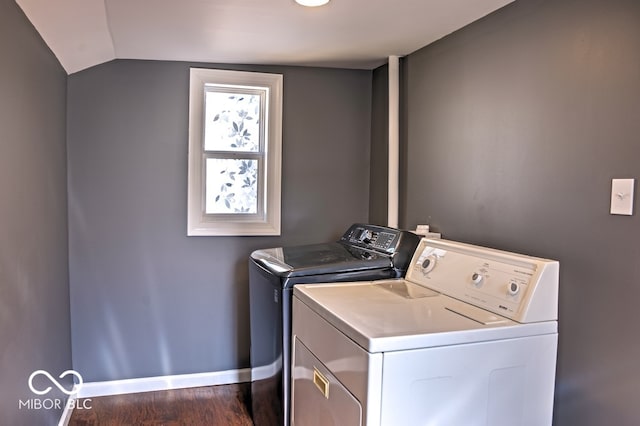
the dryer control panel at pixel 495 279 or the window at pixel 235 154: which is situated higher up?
the window at pixel 235 154

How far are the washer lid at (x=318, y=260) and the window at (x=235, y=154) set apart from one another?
562mm

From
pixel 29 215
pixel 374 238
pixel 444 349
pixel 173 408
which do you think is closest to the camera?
pixel 444 349

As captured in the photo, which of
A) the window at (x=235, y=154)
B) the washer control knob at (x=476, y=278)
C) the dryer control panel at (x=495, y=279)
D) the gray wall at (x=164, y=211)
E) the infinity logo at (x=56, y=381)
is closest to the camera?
the dryer control panel at (x=495, y=279)

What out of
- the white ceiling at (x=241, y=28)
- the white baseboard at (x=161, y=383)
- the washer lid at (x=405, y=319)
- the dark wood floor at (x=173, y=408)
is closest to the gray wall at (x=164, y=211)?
the white baseboard at (x=161, y=383)

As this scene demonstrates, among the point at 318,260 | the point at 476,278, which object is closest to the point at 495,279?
the point at 476,278

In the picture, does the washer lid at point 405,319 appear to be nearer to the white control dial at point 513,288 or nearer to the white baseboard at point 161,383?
the white control dial at point 513,288

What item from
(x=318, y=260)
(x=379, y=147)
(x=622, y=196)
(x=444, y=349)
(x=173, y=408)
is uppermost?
(x=379, y=147)

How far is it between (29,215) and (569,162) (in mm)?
1982

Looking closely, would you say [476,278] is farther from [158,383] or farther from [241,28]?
[158,383]

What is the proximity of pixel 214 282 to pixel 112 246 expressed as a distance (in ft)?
2.05

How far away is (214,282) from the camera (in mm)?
3008

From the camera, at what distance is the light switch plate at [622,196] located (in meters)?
1.39

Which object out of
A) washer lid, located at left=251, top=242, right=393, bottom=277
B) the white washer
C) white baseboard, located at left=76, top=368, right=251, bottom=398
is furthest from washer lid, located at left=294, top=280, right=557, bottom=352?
white baseboard, located at left=76, top=368, right=251, bottom=398

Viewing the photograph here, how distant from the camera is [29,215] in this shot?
1.91m
